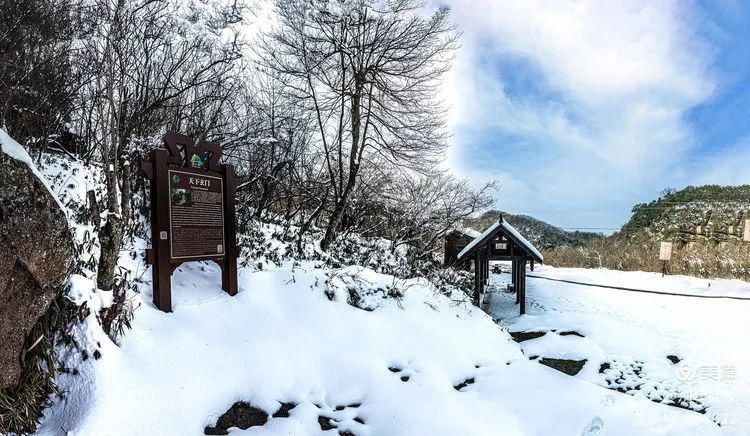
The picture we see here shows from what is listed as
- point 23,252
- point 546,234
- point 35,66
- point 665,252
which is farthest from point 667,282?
point 35,66

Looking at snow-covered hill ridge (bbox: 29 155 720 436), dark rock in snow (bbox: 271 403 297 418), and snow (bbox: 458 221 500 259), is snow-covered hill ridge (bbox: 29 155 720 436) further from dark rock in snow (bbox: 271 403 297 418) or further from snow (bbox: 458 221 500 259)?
snow (bbox: 458 221 500 259)

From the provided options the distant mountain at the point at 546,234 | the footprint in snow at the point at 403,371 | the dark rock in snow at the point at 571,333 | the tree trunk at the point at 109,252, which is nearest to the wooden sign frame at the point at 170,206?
the tree trunk at the point at 109,252

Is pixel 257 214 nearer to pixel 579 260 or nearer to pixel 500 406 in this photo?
pixel 500 406

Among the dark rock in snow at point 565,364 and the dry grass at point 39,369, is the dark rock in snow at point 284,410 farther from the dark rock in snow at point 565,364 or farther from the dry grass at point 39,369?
the dark rock in snow at point 565,364

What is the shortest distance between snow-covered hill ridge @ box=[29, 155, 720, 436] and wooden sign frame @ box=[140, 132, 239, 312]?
0.28 m

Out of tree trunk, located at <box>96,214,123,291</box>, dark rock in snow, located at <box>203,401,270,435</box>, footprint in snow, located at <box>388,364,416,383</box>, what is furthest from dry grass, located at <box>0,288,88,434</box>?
footprint in snow, located at <box>388,364,416,383</box>

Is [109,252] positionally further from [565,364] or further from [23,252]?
[565,364]

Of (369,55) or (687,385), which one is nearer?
(687,385)

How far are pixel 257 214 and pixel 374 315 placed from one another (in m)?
4.29

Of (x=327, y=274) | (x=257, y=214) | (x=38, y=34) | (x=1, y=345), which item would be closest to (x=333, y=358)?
(x=327, y=274)

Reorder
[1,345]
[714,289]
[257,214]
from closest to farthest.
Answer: [1,345]
[257,214]
[714,289]

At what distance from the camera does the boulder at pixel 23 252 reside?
3.23m

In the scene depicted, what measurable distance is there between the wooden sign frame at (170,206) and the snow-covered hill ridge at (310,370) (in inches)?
11.0

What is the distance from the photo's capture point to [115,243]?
4270 mm
